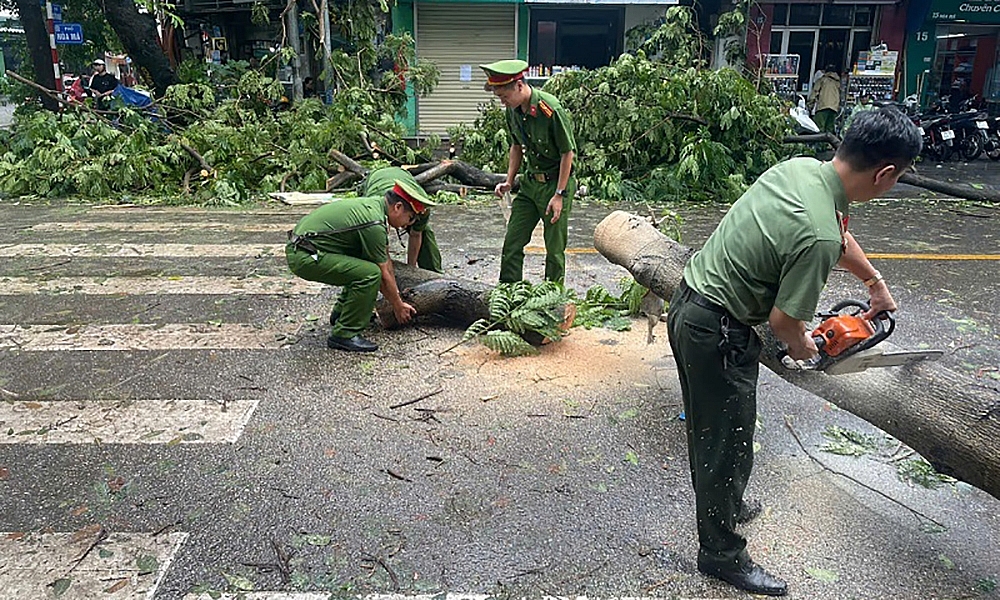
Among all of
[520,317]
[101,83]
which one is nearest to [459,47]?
[101,83]

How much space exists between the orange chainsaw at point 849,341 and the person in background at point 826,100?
13.1 metres

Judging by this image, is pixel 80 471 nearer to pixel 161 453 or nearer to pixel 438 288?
pixel 161 453

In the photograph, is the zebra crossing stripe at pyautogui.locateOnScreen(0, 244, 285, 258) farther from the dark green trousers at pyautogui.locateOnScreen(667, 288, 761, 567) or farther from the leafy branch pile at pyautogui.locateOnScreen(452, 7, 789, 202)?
the dark green trousers at pyautogui.locateOnScreen(667, 288, 761, 567)

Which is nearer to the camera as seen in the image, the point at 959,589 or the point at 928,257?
the point at 959,589

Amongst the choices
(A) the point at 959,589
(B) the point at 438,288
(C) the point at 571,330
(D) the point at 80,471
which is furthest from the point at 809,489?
(D) the point at 80,471

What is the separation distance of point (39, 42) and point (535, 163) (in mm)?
12084

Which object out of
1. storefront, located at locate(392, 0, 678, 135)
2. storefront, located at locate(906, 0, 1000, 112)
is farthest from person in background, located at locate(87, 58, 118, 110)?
storefront, located at locate(906, 0, 1000, 112)

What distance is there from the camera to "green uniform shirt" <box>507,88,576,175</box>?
16.8 feet

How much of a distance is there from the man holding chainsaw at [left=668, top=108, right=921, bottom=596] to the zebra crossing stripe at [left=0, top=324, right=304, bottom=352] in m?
3.20

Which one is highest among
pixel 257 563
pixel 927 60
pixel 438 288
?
pixel 927 60

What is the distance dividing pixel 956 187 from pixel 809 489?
28.5 feet

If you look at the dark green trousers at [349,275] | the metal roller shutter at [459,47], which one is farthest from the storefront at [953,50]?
the dark green trousers at [349,275]

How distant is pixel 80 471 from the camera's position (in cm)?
349

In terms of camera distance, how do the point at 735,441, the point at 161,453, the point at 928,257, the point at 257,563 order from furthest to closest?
the point at 928,257, the point at 161,453, the point at 257,563, the point at 735,441
